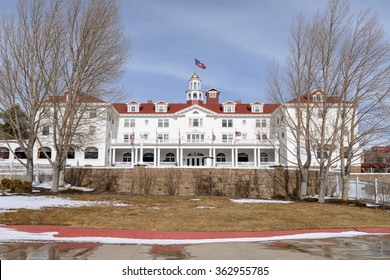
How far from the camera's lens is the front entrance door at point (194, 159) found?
164 feet

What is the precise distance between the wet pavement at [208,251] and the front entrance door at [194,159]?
4151 cm

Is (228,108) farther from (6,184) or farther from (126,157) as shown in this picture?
(6,184)

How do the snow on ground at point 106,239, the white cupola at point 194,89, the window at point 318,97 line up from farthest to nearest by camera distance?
the white cupola at point 194,89 → the window at point 318,97 → the snow on ground at point 106,239

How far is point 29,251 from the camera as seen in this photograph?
271 inches

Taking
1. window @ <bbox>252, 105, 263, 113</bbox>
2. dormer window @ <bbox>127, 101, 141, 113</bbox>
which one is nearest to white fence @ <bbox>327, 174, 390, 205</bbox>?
window @ <bbox>252, 105, 263, 113</bbox>

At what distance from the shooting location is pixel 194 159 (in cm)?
5053

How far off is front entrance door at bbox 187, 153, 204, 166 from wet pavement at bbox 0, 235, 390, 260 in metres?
41.5

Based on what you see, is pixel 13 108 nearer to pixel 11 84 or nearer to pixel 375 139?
pixel 11 84

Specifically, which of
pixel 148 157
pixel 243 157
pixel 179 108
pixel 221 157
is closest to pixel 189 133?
pixel 179 108

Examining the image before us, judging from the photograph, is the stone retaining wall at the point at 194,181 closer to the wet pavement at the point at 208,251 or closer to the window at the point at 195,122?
the wet pavement at the point at 208,251

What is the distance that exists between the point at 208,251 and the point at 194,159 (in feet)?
142

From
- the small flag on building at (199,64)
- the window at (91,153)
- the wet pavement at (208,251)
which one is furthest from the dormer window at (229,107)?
the wet pavement at (208,251)

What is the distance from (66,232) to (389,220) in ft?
39.5

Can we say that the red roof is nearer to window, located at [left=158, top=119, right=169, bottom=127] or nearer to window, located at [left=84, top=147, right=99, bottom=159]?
window, located at [left=158, top=119, right=169, bottom=127]
